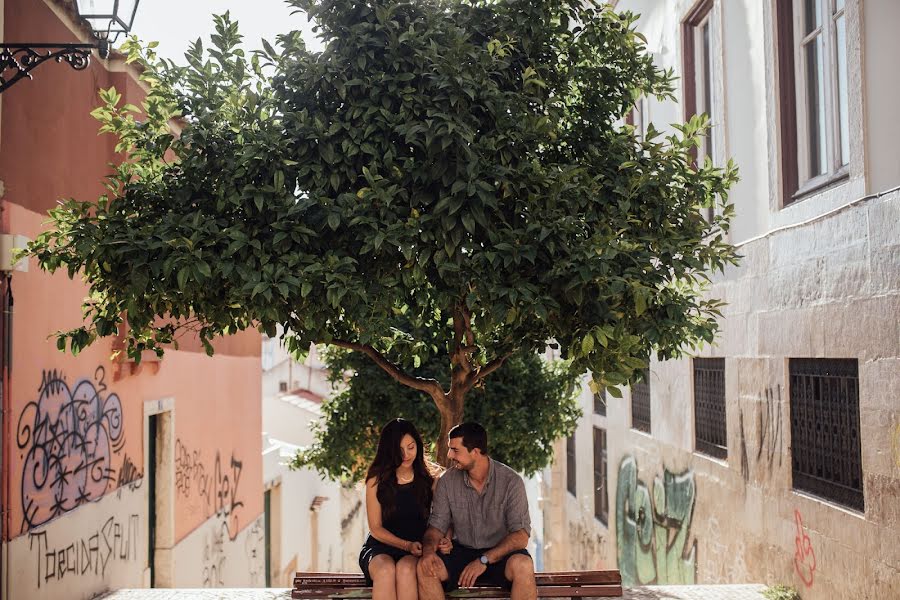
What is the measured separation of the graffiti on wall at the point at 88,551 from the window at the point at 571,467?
38.4ft

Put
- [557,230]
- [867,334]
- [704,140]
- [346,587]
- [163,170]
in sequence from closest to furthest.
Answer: [557,230], [163,170], [346,587], [867,334], [704,140]

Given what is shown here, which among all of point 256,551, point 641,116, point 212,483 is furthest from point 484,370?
point 256,551

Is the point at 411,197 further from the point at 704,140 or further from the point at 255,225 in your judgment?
the point at 704,140

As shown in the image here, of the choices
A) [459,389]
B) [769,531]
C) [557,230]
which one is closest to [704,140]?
[769,531]

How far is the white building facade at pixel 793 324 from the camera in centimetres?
693

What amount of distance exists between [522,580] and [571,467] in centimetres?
1605

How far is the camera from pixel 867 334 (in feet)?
23.0

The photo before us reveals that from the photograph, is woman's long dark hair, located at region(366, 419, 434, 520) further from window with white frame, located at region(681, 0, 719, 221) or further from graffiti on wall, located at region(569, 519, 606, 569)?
graffiti on wall, located at region(569, 519, 606, 569)

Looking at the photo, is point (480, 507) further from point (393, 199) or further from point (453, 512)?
point (393, 199)

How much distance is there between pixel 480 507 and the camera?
20.6 ft

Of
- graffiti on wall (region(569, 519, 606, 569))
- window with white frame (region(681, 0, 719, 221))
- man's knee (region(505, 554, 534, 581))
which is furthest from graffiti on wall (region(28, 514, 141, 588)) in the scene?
graffiti on wall (region(569, 519, 606, 569))

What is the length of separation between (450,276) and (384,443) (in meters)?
1.31

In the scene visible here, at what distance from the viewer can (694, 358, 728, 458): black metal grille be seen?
10.9 metres

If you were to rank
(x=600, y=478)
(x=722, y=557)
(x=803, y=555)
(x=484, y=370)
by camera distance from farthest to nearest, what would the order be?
(x=600, y=478) < (x=722, y=557) < (x=803, y=555) < (x=484, y=370)
